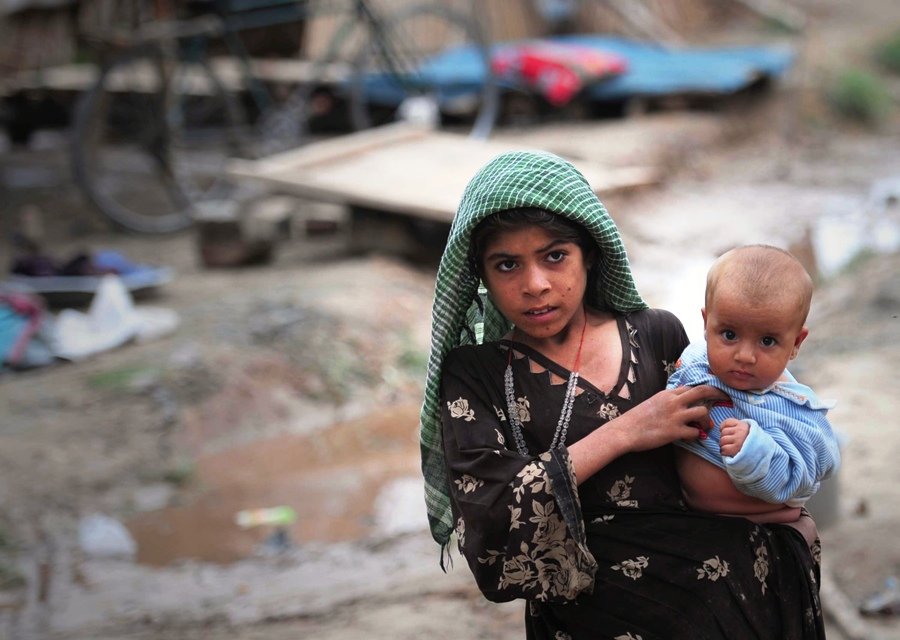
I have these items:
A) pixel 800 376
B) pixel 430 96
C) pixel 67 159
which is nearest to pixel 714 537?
pixel 800 376

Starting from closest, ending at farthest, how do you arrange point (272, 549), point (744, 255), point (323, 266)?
point (744, 255) → point (272, 549) → point (323, 266)

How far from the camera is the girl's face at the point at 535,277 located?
1729 millimetres

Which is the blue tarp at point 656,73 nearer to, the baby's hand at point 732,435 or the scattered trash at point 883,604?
the scattered trash at point 883,604

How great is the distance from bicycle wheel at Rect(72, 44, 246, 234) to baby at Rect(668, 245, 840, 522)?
694cm

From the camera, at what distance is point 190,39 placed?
326 inches

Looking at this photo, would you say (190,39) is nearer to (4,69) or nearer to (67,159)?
(4,69)

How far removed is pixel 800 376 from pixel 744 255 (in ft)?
11.8

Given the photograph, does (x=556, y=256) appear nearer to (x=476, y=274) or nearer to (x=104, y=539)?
(x=476, y=274)

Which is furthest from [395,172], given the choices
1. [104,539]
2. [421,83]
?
[104,539]

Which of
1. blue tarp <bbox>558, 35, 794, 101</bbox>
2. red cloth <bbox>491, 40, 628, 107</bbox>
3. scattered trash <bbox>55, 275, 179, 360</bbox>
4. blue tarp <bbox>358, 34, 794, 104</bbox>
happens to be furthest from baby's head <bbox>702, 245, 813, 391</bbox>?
blue tarp <bbox>558, 35, 794, 101</bbox>

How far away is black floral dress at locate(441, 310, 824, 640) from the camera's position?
1.67 meters

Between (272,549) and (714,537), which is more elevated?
(714,537)

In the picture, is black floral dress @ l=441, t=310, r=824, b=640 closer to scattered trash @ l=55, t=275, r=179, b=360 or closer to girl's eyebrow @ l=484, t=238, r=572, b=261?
girl's eyebrow @ l=484, t=238, r=572, b=261

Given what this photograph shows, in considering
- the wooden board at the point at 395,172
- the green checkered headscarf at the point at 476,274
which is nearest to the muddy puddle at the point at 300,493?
the wooden board at the point at 395,172
